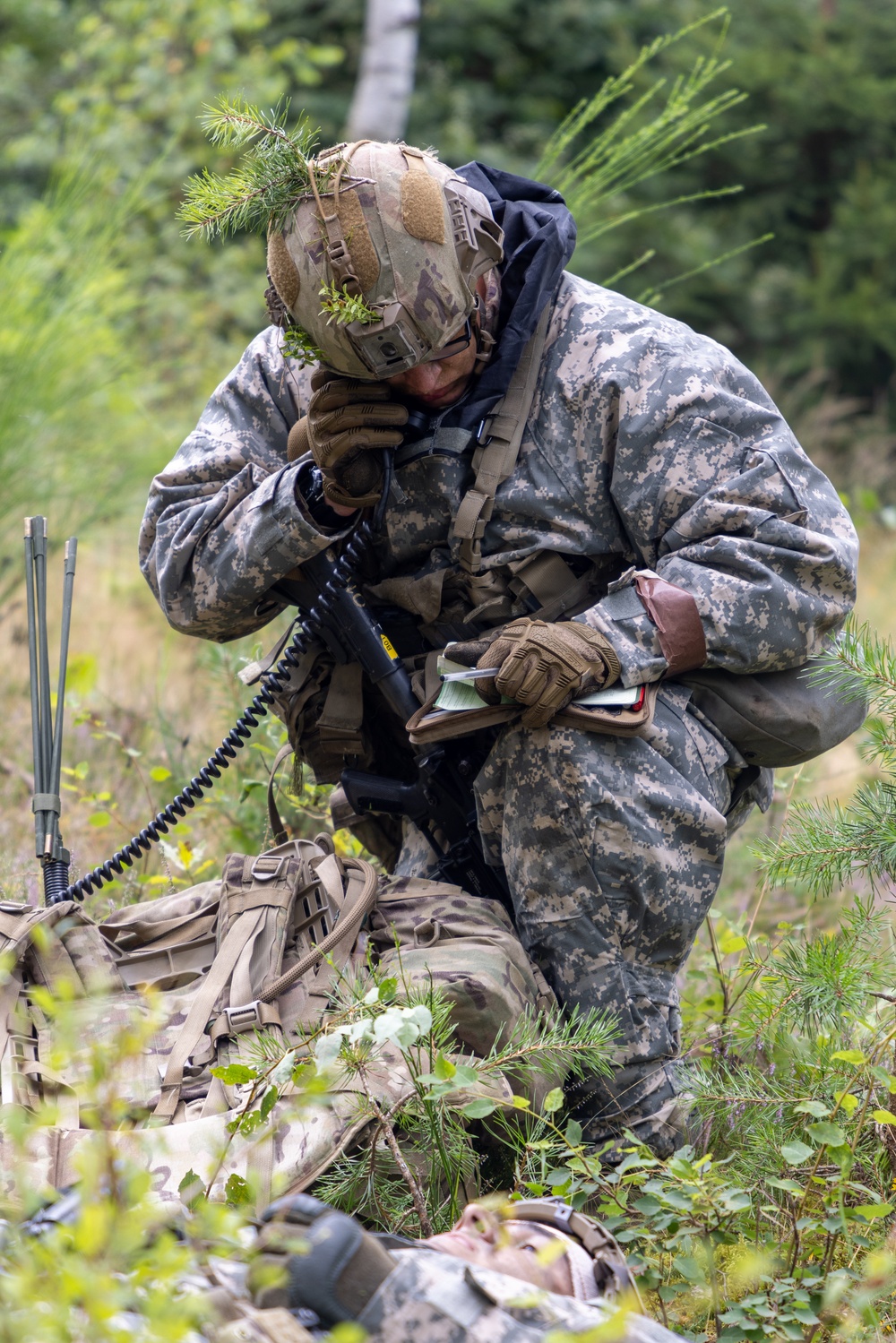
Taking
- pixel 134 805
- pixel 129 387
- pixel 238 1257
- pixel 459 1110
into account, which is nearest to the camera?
pixel 238 1257

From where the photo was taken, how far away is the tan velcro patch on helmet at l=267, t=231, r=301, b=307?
2584mm

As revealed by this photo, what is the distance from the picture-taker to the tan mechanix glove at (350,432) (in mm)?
2658

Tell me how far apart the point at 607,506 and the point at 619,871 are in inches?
30.0

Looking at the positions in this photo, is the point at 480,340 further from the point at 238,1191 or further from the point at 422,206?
the point at 238,1191

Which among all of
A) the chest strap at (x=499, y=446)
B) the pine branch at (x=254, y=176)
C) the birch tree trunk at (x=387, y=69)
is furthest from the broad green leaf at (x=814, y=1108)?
the birch tree trunk at (x=387, y=69)

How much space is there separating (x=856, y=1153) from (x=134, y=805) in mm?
2488

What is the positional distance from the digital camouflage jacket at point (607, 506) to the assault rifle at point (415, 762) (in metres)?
0.11

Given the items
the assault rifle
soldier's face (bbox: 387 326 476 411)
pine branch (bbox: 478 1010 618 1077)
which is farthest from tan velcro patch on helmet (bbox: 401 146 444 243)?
pine branch (bbox: 478 1010 618 1077)

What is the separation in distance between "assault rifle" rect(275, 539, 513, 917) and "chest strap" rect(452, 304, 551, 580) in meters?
0.31

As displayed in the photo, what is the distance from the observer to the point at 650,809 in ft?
8.75

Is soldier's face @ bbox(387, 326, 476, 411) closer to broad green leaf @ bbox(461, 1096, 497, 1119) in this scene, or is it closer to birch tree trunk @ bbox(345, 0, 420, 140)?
broad green leaf @ bbox(461, 1096, 497, 1119)

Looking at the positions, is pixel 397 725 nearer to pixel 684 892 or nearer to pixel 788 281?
pixel 684 892

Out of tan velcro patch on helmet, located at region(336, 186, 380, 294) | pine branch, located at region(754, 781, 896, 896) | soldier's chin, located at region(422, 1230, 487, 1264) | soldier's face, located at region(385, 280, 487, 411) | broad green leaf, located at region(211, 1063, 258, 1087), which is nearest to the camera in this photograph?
soldier's chin, located at region(422, 1230, 487, 1264)

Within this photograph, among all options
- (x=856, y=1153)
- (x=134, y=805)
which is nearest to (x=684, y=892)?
(x=856, y=1153)
